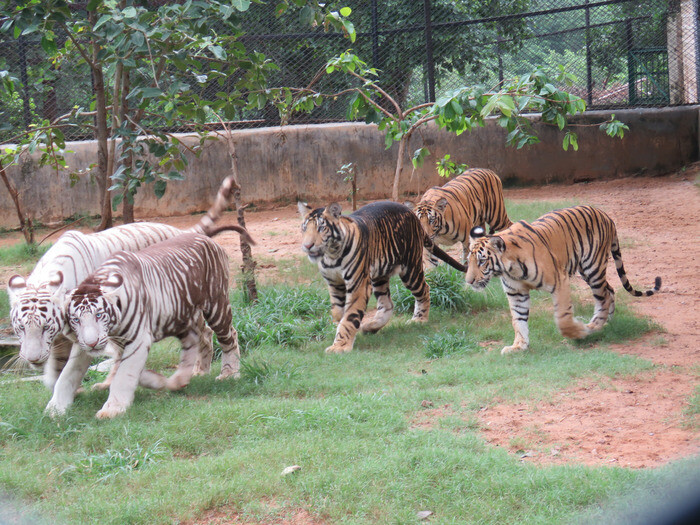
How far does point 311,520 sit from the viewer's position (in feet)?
11.4

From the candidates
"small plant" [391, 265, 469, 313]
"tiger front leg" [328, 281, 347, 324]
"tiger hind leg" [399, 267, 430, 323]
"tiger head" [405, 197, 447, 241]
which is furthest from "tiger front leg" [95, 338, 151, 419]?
"tiger head" [405, 197, 447, 241]

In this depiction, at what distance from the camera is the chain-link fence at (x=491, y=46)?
12430mm

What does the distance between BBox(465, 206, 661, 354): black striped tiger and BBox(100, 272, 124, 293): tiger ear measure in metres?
2.71

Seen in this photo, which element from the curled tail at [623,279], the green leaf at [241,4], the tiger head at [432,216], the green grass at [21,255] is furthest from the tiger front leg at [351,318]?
the green grass at [21,255]

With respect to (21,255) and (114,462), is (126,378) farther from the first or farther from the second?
(21,255)

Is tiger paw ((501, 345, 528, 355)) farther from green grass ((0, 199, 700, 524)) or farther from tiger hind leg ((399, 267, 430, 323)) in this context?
tiger hind leg ((399, 267, 430, 323))

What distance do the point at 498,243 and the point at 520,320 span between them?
674 millimetres

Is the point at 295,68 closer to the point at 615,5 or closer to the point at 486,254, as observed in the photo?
the point at 615,5

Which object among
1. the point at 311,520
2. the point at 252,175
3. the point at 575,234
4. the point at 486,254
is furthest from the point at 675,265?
the point at 252,175

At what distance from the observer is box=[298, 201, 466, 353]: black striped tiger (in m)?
6.43

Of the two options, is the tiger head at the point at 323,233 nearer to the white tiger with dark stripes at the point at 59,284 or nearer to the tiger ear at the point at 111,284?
the white tiger with dark stripes at the point at 59,284

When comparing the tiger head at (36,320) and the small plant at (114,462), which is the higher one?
the tiger head at (36,320)

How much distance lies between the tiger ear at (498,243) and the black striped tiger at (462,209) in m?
2.07

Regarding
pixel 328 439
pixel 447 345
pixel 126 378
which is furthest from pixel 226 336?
pixel 447 345
